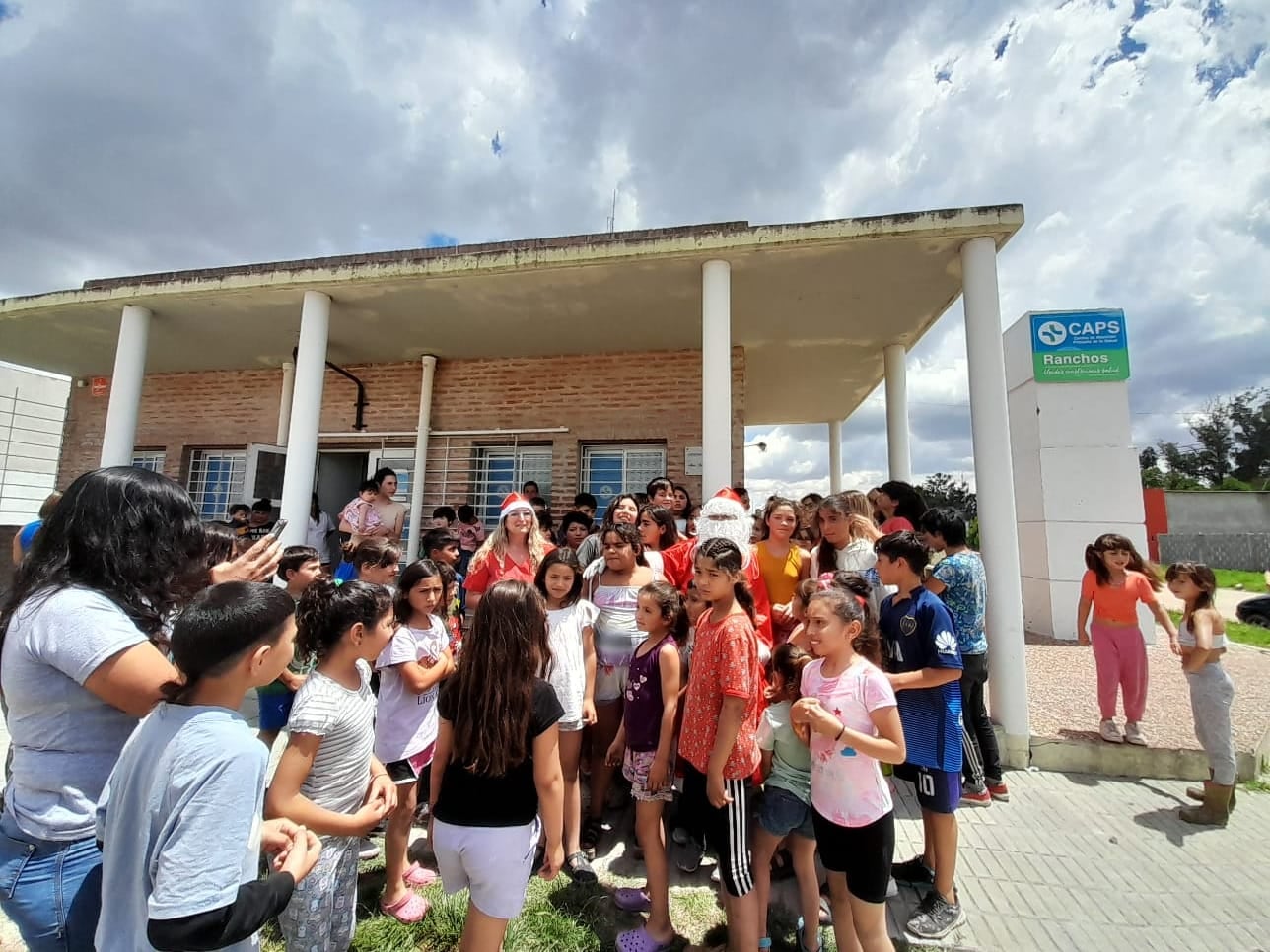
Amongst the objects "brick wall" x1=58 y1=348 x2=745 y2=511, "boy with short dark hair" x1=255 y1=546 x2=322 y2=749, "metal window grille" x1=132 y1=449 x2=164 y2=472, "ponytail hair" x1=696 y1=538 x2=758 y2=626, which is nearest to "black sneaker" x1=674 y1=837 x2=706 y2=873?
"ponytail hair" x1=696 y1=538 x2=758 y2=626

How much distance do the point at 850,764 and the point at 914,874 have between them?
1.27 meters

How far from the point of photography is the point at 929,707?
8.25 feet

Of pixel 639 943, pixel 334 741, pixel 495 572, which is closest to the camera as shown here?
pixel 334 741

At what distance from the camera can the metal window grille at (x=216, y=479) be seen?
28.3ft

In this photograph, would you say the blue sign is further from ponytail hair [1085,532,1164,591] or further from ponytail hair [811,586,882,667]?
ponytail hair [811,586,882,667]

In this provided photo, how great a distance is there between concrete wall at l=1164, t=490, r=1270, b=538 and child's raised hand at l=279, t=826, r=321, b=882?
3625cm

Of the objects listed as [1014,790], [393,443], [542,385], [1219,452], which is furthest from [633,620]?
[1219,452]

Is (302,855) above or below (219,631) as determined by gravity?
below

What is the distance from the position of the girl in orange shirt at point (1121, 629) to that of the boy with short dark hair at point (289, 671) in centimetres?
536

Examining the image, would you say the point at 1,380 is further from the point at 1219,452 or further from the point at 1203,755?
the point at 1219,452

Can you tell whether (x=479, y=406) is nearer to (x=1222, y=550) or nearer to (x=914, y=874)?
(x=914, y=874)

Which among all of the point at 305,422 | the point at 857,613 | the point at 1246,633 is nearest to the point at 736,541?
the point at 857,613

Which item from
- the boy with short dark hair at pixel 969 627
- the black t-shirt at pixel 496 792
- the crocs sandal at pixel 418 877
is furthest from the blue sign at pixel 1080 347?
the crocs sandal at pixel 418 877

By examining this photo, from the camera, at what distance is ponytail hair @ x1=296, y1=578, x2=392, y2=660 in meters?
1.94
